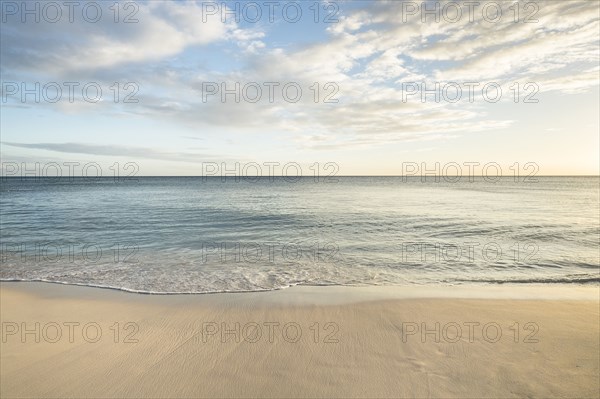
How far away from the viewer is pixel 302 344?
564cm

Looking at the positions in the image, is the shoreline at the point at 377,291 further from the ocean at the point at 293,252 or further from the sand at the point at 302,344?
the ocean at the point at 293,252

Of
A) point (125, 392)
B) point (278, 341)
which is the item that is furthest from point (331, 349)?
point (125, 392)

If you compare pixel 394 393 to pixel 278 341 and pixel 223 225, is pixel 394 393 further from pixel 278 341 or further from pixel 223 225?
pixel 223 225

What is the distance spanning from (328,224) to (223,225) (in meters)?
5.81

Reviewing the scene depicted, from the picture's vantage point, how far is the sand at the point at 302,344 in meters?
4.53

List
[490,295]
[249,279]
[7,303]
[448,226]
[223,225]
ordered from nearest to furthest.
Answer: [7,303] → [490,295] → [249,279] → [448,226] → [223,225]

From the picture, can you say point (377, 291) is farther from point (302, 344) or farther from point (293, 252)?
point (293, 252)

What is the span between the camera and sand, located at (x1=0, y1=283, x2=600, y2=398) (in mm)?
4531

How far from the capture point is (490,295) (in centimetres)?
813

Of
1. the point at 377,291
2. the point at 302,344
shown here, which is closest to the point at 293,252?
the point at 377,291

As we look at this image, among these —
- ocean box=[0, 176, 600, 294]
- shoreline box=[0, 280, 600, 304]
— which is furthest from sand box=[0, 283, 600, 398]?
ocean box=[0, 176, 600, 294]

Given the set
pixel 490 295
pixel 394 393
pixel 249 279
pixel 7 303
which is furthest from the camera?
pixel 249 279

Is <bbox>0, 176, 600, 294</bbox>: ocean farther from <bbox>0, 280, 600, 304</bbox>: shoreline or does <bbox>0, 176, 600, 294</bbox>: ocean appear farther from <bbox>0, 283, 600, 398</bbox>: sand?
<bbox>0, 283, 600, 398</bbox>: sand

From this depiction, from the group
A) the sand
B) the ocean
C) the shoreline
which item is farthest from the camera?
the ocean
